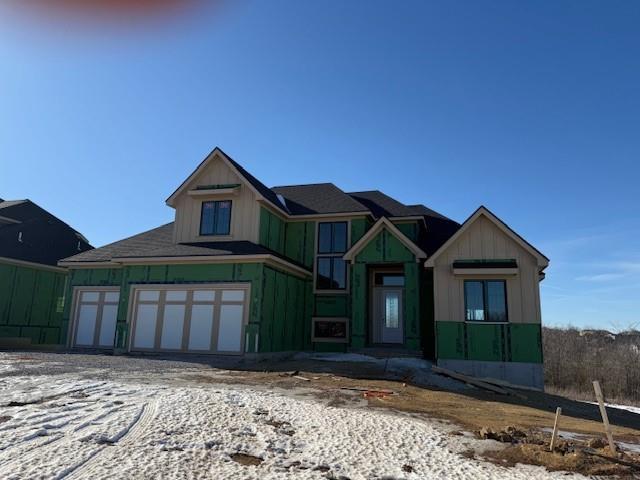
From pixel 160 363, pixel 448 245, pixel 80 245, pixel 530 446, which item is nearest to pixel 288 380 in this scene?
pixel 160 363

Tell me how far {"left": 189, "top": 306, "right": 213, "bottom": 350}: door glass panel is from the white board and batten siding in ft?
28.1

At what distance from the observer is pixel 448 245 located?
16.9 meters

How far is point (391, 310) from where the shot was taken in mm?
20453

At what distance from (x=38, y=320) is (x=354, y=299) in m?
18.1

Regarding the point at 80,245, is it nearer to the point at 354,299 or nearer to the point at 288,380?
the point at 354,299

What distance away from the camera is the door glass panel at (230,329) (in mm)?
17469

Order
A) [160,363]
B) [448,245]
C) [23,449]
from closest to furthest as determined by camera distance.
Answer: [23,449] < [160,363] < [448,245]

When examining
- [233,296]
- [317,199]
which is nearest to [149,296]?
[233,296]

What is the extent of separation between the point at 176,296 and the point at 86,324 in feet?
19.1

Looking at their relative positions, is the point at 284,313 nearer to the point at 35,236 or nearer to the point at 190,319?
the point at 190,319

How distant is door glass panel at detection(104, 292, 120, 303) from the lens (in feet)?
68.9

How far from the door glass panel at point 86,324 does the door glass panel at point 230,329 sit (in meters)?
7.25

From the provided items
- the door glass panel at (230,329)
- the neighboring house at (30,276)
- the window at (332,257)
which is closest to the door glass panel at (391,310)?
the window at (332,257)

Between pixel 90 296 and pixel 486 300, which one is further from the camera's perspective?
pixel 90 296
